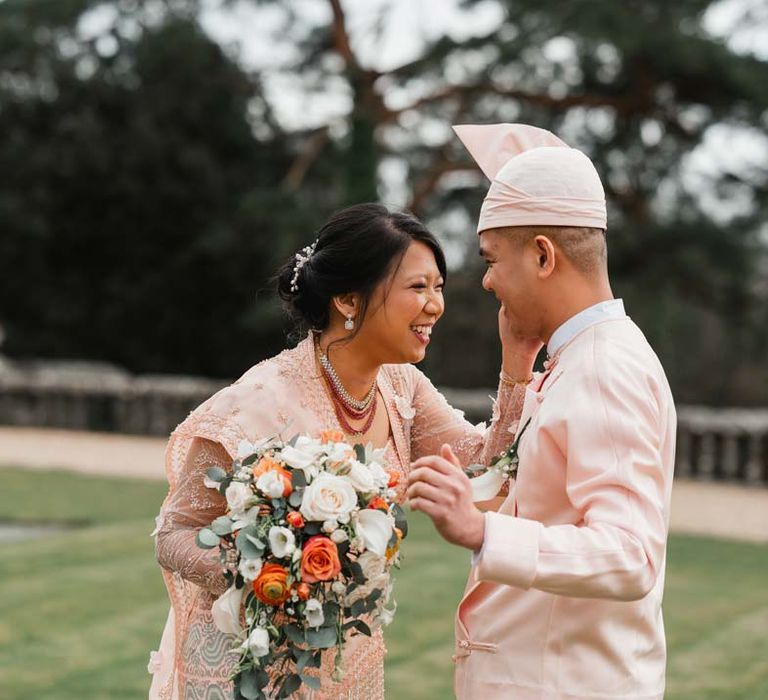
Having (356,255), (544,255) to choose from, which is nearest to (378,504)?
(544,255)

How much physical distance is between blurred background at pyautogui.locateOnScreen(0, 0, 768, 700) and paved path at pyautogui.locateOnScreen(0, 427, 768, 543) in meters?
0.08

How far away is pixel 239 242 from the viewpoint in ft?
66.0

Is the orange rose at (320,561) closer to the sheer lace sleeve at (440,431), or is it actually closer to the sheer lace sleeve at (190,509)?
the sheer lace sleeve at (190,509)

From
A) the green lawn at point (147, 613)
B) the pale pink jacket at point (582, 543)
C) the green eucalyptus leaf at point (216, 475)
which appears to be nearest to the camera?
the pale pink jacket at point (582, 543)

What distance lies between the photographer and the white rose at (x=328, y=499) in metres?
2.48

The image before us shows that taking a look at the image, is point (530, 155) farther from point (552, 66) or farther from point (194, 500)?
point (552, 66)

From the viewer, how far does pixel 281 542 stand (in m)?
2.50

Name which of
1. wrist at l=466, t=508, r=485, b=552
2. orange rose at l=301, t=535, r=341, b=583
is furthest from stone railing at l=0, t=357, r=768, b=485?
wrist at l=466, t=508, r=485, b=552

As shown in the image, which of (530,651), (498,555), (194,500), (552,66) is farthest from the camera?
(552,66)

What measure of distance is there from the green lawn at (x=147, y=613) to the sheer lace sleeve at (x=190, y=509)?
3.17m

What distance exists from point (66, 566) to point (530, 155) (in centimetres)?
727

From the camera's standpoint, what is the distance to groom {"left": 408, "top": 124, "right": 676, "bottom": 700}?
7.27 feet

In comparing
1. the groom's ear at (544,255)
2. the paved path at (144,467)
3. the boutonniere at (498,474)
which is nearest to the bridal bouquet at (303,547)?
the boutonniere at (498,474)

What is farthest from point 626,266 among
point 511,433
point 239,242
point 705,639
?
point 511,433
